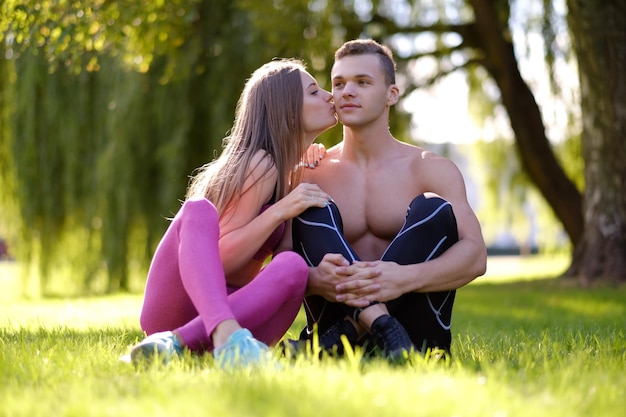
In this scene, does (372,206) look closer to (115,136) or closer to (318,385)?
(318,385)

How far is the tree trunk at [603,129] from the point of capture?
826 centimetres

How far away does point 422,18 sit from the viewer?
11.3 m

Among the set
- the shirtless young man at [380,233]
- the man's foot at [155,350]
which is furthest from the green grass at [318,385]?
the shirtless young man at [380,233]

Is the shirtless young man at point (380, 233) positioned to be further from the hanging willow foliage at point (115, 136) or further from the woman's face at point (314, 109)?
the hanging willow foliage at point (115, 136)

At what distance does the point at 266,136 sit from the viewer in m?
3.43

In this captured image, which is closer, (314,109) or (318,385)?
(318,385)

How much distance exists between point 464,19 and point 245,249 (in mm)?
9445

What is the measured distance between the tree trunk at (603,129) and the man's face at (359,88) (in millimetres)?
5186

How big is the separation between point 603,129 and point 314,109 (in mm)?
5920

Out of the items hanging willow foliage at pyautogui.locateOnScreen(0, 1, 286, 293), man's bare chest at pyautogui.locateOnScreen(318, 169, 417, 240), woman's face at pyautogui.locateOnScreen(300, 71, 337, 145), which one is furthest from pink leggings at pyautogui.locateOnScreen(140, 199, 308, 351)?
hanging willow foliage at pyautogui.locateOnScreen(0, 1, 286, 293)

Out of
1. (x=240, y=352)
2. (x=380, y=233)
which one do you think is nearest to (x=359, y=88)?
(x=380, y=233)

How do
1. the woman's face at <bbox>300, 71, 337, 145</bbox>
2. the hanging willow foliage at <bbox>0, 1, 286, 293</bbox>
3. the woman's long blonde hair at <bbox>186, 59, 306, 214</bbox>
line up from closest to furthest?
the woman's long blonde hair at <bbox>186, 59, 306, 214</bbox>, the woman's face at <bbox>300, 71, 337, 145</bbox>, the hanging willow foliage at <bbox>0, 1, 286, 293</bbox>

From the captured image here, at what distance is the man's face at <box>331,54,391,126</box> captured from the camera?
365cm

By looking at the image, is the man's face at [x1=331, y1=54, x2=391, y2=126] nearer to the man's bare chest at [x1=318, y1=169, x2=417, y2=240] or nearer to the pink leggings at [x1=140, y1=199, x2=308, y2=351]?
the man's bare chest at [x1=318, y1=169, x2=417, y2=240]
